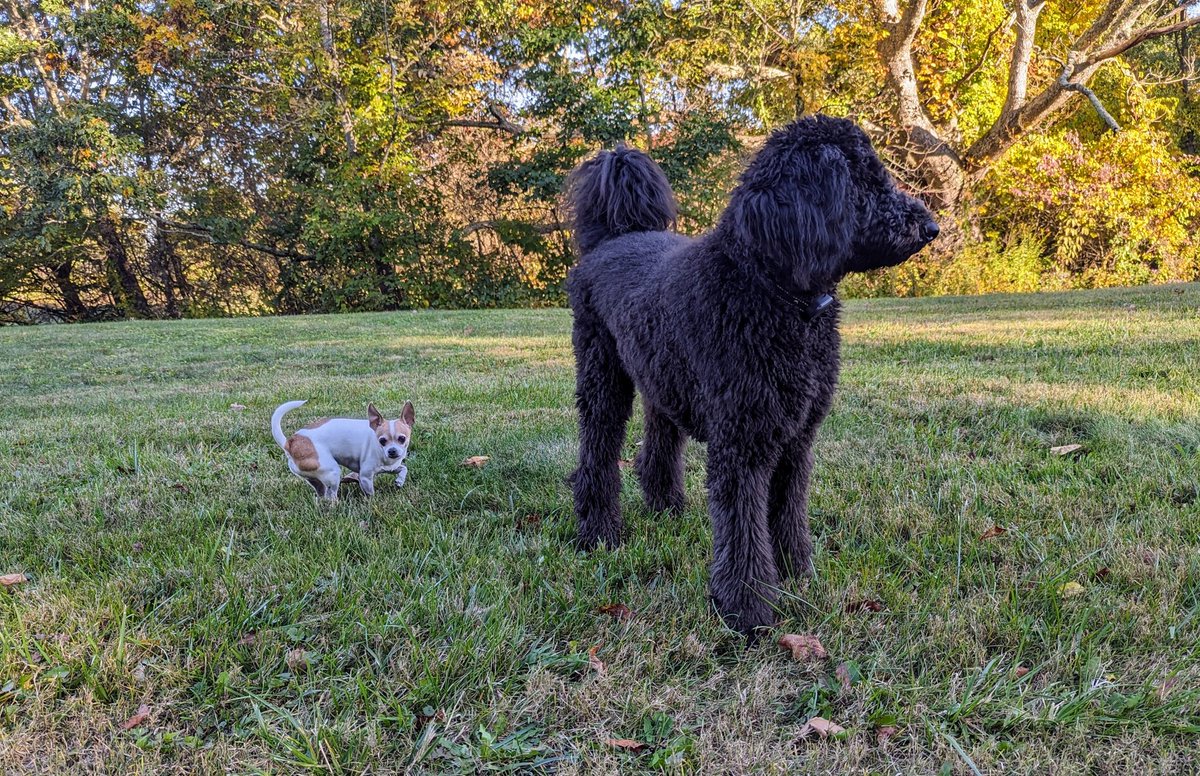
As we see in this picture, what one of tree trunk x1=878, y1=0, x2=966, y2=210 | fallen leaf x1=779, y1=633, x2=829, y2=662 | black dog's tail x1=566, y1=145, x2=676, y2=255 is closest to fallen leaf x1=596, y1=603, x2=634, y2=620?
fallen leaf x1=779, y1=633, x2=829, y2=662

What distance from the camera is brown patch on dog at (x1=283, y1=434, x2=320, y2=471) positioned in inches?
125

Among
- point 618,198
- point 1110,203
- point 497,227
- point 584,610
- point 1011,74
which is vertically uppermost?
point 1011,74

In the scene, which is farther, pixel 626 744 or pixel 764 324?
pixel 764 324

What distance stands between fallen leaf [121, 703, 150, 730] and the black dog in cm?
166

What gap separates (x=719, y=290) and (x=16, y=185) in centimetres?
1896

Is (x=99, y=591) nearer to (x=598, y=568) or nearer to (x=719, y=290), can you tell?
(x=598, y=568)

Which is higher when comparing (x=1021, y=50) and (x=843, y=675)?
(x=1021, y=50)

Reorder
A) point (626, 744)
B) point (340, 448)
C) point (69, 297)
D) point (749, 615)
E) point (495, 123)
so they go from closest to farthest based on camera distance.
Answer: point (626, 744), point (749, 615), point (340, 448), point (495, 123), point (69, 297)

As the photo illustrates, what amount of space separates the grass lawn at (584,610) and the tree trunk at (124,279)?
15074 mm

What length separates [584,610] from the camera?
228 cm

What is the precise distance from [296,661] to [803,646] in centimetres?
151

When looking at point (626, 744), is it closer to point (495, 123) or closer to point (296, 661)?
point (296, 661)

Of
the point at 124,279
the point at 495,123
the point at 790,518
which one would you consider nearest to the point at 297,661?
the point at 790,518

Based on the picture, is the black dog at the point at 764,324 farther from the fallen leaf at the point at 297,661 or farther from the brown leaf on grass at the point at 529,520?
the fallen leaf at the point at 297,661
